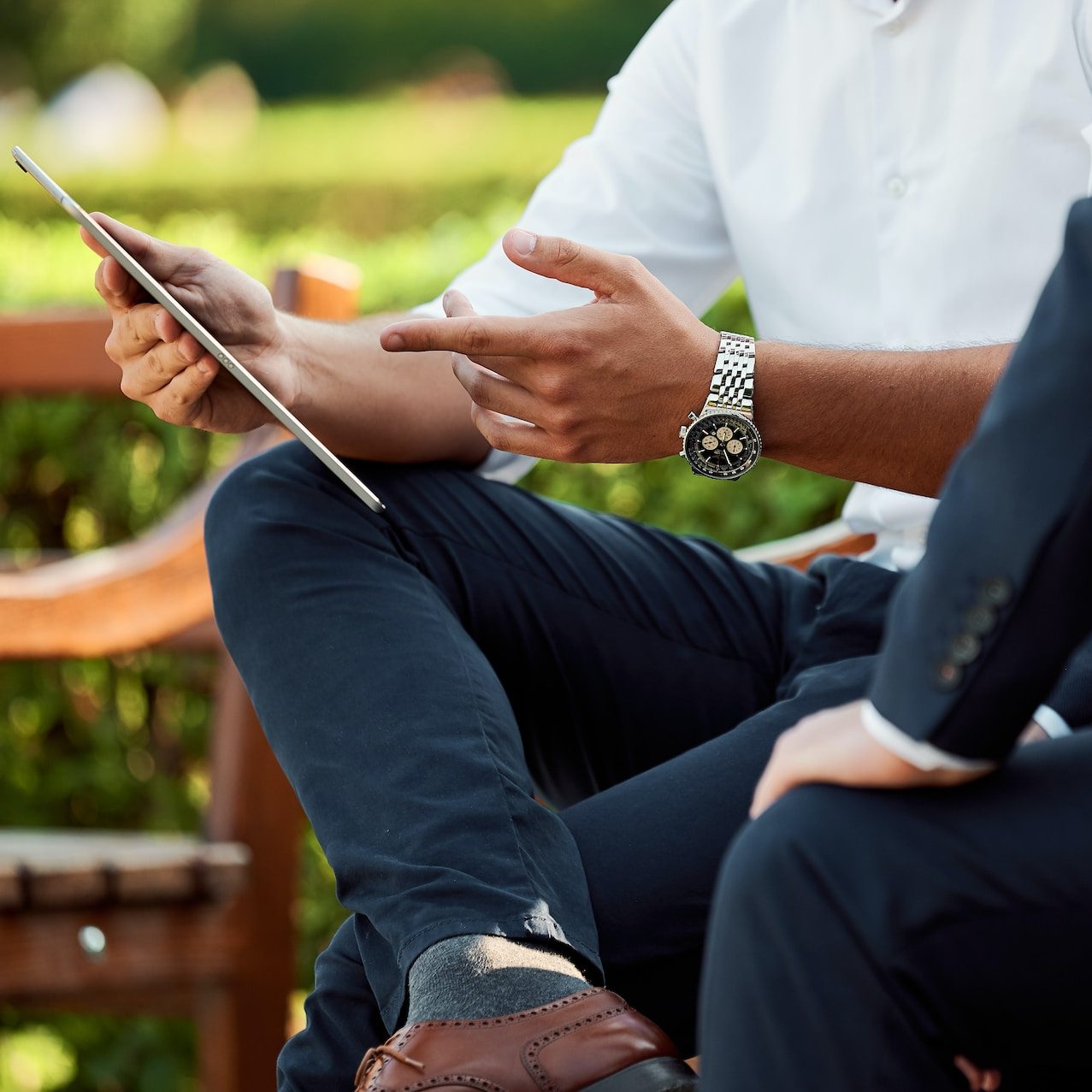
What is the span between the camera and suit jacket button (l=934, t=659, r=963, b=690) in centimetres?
74

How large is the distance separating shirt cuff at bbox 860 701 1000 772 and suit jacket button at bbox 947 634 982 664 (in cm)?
5

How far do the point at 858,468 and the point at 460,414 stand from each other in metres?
0.45

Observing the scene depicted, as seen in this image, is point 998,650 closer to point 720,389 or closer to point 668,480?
point 720,389

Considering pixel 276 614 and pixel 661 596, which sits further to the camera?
pixel 661 596

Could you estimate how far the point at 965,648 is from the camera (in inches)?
29.2

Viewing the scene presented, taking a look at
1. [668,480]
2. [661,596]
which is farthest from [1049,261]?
[668,480]

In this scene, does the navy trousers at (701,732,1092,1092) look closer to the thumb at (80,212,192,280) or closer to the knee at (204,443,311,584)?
the knee at (204,443,311,584)

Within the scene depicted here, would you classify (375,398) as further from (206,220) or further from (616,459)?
(206,220)

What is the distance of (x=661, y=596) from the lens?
4.91 feet

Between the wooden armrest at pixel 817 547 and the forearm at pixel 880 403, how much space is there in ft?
1.44

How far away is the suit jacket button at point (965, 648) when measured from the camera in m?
0.74

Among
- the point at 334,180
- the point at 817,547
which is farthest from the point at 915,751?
the point at 334,180

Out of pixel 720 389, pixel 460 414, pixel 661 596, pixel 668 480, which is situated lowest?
pixel 668 480

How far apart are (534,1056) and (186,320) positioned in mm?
697
